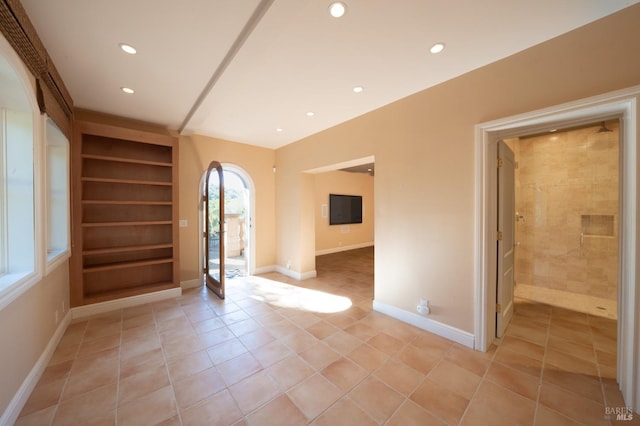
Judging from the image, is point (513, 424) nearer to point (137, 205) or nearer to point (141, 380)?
point (141, 380)

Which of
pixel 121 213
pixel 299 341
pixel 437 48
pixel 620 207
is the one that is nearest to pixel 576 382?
pixel 620 207

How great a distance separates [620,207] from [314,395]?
2632 millimetres

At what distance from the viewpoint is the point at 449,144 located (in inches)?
92.4

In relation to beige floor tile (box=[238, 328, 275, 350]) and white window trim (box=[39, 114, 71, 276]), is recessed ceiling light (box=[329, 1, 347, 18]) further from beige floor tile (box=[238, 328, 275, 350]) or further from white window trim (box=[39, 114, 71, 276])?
beige floor tile (box=[238, 328, 275, 350])

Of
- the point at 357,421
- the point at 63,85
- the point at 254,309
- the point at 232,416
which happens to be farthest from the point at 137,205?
the point at 357,421

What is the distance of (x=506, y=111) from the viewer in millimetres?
2000

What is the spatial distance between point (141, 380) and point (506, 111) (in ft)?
12.6

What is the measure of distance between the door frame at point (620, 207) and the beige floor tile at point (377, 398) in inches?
44.5

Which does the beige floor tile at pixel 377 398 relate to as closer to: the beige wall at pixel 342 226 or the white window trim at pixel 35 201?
the white window trim at pixel 35 201

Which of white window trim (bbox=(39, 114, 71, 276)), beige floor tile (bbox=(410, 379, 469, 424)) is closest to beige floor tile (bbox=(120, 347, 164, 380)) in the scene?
white window trim (bbox=(39, 114, 71, 276))

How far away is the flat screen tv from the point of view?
23.1ft

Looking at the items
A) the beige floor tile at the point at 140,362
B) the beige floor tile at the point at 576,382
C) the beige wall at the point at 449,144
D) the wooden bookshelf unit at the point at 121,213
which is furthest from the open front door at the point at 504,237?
the wooden bookshelf unit at the point at 121,213

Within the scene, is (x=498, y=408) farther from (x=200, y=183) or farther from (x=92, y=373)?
(x=200, y=183)

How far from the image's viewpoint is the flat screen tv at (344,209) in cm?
705
